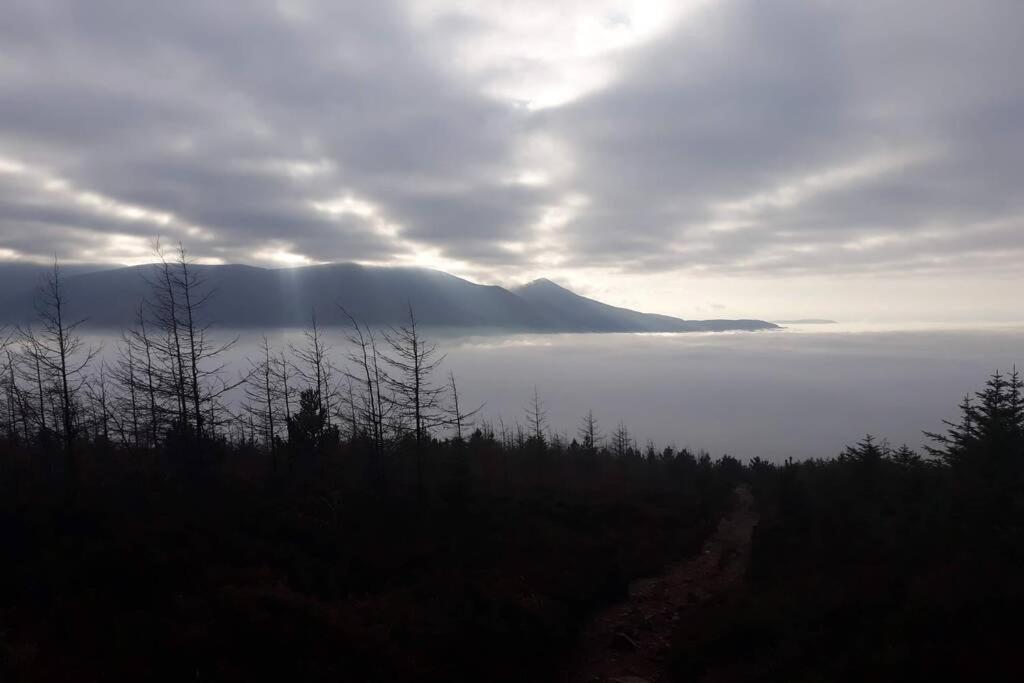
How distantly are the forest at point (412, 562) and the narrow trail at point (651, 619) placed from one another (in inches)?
13.5

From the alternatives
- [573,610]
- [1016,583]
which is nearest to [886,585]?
[1016,583]

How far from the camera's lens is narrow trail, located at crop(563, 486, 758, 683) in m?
11.5

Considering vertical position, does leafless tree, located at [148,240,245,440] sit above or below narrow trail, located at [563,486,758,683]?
above

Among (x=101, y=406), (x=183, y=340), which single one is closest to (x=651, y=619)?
(x=183, y=340)

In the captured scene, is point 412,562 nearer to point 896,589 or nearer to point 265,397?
point 896,589

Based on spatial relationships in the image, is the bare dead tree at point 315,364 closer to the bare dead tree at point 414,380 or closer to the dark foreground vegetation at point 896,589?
the bare dead tree at point 414,380

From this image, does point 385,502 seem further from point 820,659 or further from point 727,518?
point 727,518

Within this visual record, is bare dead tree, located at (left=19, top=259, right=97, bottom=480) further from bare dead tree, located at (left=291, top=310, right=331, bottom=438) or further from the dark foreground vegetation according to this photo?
the dark foreground vegetation

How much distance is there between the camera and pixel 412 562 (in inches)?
652

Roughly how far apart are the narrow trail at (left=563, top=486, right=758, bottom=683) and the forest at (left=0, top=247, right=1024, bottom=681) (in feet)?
1.13

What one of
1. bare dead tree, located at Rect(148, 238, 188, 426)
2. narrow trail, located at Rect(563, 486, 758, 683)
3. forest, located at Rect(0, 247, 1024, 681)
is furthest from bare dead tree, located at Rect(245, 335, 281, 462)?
narrow trail, located at Rect(563, 486, 758, 683)

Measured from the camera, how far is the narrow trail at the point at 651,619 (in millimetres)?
11531

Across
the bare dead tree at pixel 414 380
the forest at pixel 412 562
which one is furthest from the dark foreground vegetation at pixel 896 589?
the bare dead tree at pixel 414 380

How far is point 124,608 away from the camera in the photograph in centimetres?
1042
